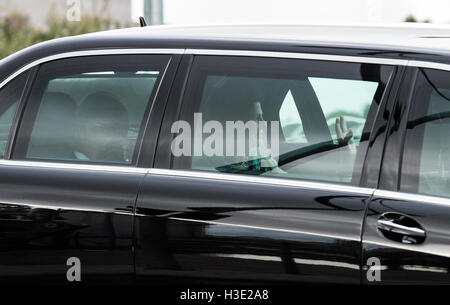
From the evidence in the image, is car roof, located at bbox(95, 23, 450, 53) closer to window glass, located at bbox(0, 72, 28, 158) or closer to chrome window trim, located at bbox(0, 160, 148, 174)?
window glass, located at bbox(0, 72, 28, 158)

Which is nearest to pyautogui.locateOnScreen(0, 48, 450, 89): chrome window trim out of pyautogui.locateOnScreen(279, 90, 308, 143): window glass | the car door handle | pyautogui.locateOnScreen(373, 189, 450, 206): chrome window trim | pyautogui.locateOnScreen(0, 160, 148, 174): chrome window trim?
pyautogui.locateOnScreen(279, 90, 308, 143): window glass

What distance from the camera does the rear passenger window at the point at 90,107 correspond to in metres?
4.32

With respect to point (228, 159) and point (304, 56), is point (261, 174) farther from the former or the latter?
point (304, 56)

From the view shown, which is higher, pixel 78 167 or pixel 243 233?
pixel 78 167

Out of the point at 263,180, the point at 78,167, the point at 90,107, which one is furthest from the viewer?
the point at 90,107

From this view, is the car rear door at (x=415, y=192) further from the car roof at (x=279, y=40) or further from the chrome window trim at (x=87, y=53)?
the chrome window trim at (x=87, y=53)

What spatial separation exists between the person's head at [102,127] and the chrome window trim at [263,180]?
0.25 meters

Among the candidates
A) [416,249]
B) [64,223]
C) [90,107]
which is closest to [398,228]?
[416,249]

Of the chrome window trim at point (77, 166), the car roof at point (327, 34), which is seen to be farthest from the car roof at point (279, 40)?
the chrome window trim at point (77, 166)

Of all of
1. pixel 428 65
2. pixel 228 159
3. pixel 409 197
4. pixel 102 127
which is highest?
pixel 428 65

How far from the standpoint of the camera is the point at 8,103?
4.54 metres

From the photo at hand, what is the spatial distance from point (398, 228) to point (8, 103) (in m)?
1.80

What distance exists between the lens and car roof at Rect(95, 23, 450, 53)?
158 inches

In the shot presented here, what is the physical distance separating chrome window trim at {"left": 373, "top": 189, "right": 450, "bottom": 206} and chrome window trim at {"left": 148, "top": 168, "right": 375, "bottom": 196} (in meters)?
0.03
